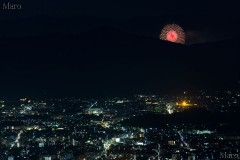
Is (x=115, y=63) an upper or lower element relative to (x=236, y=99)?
upper

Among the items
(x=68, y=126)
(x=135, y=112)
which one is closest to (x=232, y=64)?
(x=135, y=112)

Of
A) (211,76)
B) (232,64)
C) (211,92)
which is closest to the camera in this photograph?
(211,92)

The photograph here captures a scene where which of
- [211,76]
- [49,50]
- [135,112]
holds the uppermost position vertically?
[49,50]

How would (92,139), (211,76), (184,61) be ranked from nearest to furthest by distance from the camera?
(92,139), (211,76), (184,61)

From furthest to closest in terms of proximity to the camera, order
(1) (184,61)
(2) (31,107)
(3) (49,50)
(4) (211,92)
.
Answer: (3) (49,50) < (1) (184,61) < (4) (211,92) < (2) (31,107)

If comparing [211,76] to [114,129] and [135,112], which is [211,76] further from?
[114,129]

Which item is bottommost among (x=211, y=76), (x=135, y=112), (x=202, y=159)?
(x=202, y=159)

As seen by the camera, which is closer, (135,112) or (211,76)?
(135,112)

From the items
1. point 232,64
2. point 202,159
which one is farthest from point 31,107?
point 232,64

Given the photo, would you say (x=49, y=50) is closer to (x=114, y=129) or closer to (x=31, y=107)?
(x=31, y=107)
